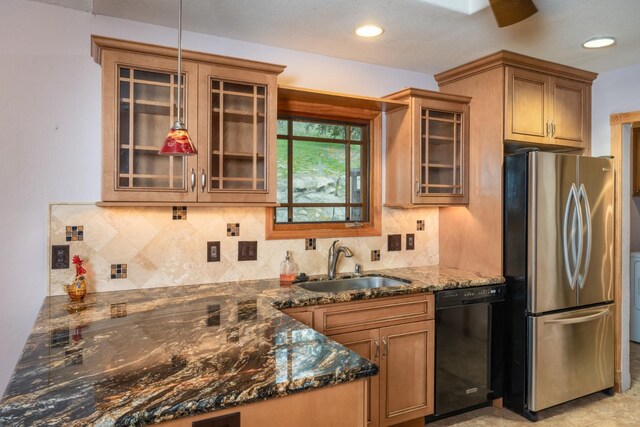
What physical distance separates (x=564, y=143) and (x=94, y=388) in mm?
3306

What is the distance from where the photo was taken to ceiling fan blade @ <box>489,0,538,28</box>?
6.35ft

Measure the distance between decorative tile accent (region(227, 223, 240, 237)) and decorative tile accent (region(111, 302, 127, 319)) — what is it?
791 mm

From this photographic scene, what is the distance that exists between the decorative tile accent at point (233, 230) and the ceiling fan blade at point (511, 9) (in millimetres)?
1818

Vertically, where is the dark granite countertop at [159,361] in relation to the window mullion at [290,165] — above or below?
below

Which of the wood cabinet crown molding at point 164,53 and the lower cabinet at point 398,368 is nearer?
the wood cabinet crown molding at point 164,53

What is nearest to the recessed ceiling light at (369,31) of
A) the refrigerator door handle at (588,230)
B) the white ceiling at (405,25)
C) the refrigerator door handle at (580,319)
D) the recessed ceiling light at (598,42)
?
the white ceiling at (405,25)

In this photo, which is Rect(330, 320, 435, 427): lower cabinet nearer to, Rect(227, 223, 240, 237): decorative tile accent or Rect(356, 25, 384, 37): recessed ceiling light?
Rect(227, 223, 240, 237): decorative tile accent

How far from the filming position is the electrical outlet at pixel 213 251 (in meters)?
2.76

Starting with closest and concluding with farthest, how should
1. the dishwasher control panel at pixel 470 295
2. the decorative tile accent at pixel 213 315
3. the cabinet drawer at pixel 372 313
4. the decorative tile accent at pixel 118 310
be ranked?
the decorative tile accent at pixel 213 315 → the decorative tile accent at pixel 118 310 → the cabinet drawer at pixel 372 313 → the dishwasher control panel at pixel 470 295

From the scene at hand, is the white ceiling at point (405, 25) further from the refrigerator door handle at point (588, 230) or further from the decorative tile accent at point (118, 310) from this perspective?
the decorative tile accent at point (118, 310)

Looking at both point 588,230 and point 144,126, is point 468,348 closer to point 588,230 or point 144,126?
point 588,230

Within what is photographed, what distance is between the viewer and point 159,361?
1398 mm

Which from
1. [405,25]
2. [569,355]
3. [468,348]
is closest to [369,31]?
[405,25]

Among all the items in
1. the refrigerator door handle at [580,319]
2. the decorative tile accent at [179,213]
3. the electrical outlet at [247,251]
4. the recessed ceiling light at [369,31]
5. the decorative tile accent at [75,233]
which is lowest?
the refrigerator door handle at [580,319]
